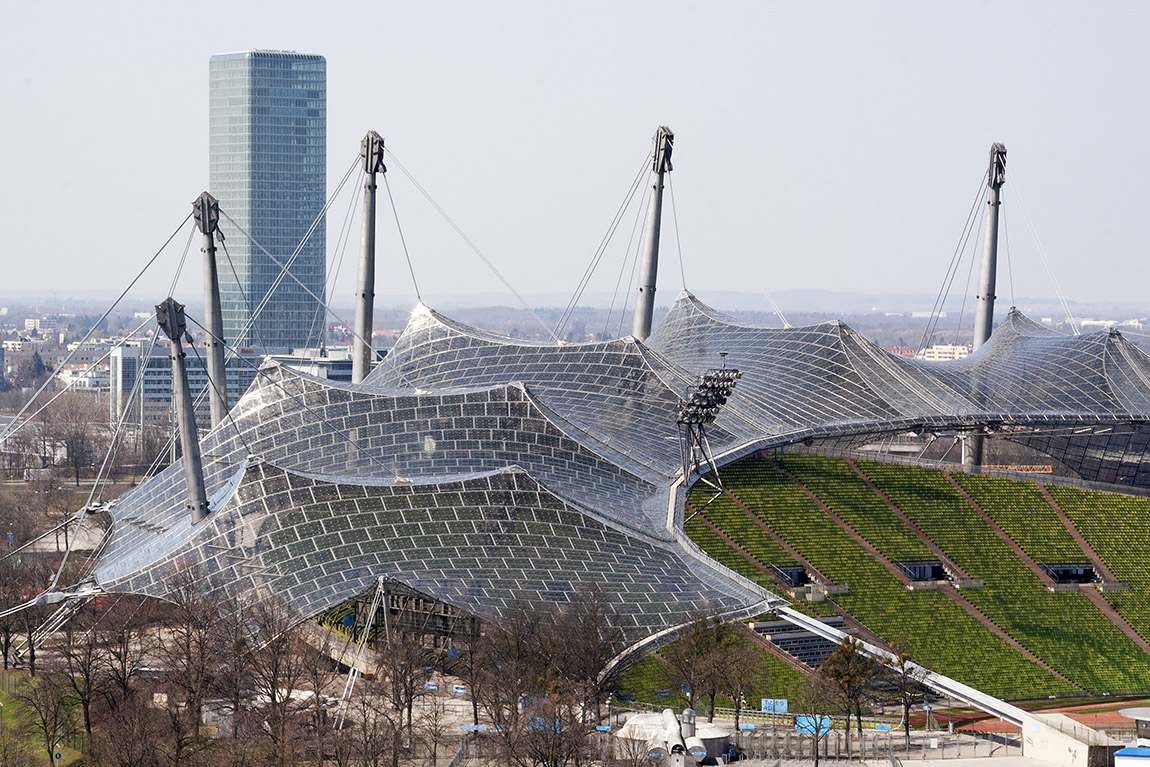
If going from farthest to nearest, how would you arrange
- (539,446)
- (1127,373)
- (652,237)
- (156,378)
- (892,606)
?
(156,378) → (652,237) → (1127,373) → (539,446) → (892,606)

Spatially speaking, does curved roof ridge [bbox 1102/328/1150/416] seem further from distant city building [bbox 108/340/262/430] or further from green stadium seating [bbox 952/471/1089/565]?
distant city building [bbox 108/340/262/430]

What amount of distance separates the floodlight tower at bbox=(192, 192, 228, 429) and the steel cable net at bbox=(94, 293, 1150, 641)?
5.72 feet

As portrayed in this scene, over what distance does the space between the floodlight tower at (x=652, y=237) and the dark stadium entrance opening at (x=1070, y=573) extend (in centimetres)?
2926

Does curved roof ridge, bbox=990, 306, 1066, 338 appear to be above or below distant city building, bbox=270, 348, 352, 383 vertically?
above

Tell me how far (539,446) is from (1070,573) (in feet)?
78.6

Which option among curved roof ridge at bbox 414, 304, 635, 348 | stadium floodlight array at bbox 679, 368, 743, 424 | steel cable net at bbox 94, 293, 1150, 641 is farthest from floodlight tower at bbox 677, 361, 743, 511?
curved roof ridge at bbox 414, 304, 635, 348

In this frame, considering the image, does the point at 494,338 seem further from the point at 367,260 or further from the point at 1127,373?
the point at 1127,373

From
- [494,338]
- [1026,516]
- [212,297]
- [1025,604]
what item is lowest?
[1025,604]

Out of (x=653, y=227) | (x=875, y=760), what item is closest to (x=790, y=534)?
(x=875, y=760)

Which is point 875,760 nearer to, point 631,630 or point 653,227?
point 631,630

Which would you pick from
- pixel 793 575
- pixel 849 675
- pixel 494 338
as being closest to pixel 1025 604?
pixel 793 575

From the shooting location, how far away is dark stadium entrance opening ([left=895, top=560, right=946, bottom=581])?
72312 mm

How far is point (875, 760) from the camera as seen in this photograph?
5259cm

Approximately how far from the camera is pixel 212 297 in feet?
239
